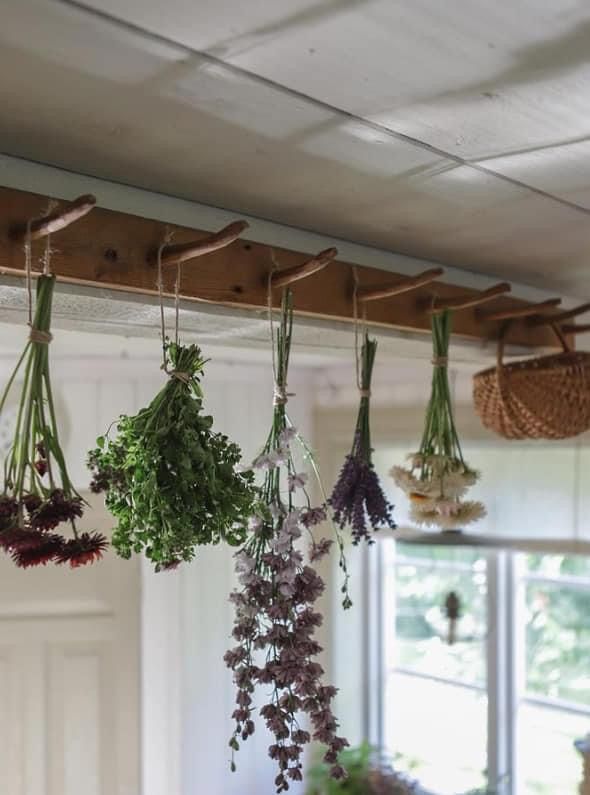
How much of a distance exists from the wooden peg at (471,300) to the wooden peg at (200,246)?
0.51 metres

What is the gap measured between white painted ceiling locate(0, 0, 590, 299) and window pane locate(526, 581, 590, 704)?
2086mm

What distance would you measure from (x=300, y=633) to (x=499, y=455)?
A: 2231 millimetres

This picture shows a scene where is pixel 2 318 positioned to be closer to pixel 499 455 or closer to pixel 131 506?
pixel 131 506

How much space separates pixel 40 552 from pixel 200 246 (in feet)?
1.29

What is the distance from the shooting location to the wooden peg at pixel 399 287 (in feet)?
3.97

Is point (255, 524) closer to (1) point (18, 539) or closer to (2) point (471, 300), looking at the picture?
(1) point (18, 539)

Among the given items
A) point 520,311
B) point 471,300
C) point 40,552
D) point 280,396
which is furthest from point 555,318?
point 40,552

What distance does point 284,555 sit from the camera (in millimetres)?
992

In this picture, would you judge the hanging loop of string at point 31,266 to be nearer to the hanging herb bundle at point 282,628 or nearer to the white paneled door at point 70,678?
the hanging herb bundle at point 282,628

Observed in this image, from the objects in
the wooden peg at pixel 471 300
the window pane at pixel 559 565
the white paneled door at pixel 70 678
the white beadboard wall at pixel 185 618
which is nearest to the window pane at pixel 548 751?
the window pane at pixel 559 565

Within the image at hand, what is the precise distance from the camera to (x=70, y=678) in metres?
3.10

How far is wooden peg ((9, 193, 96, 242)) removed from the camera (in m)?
0.82

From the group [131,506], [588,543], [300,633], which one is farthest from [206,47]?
[588,543]

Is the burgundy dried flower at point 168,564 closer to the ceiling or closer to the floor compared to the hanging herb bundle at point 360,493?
closer to the floor
